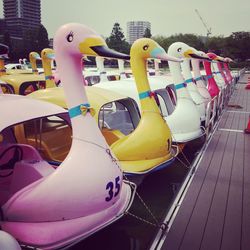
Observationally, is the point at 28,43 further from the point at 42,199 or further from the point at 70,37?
the point at 42,199

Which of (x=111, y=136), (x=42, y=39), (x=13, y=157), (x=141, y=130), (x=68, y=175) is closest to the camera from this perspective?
(x=68, y=175)

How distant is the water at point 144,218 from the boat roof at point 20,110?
1.57 meters

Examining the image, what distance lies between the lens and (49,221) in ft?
9.51

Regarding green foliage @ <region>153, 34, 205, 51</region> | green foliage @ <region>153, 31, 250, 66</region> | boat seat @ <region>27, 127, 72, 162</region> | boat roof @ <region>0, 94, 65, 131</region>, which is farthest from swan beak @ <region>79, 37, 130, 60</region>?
green foliage @ <region>153, 34, 205, 51</region>

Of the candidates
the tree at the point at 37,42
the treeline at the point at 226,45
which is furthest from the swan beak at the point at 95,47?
the treeline at the point at 226,45

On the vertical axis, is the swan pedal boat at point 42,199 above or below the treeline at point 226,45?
below

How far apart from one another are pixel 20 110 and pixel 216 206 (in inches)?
115

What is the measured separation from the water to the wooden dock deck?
293 millimetres

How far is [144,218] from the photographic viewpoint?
13.7ft

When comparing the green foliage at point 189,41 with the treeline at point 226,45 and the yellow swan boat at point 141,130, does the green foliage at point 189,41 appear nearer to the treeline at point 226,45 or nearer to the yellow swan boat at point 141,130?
the treeline at point 226,45

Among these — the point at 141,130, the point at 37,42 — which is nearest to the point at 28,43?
the point at 37,42

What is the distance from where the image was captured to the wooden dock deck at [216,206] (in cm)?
346

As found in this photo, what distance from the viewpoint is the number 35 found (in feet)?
10.3

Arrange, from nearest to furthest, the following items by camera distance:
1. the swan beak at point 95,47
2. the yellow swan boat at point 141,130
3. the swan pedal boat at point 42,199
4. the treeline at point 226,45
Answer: the swan pedal boat at point 42,199
the swan beak at point 95,47
the yellow swan boat at point 141,130
the treeline at point 226,45
